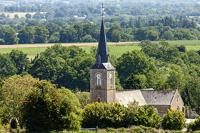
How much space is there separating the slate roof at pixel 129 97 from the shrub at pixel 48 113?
35.4 ft

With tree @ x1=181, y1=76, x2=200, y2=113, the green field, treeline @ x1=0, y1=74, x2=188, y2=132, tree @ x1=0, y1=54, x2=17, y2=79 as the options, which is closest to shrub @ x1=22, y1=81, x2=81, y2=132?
treeline @ x1=0, y1=74, x2=188, y2=132

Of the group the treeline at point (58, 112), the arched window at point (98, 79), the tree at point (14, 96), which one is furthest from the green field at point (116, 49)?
the treeline at point (58, 112)

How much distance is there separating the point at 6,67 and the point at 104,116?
48894 mm

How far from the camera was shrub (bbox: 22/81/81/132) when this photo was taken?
57.5m

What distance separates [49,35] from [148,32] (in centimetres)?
1891

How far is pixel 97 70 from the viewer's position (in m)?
67.4

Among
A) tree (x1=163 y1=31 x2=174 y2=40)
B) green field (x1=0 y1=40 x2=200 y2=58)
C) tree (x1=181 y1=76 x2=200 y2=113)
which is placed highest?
tree (x1=181 y1=76 x2=200 y2=113)

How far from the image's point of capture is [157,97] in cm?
7306

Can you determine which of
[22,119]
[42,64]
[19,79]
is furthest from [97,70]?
[42,64]

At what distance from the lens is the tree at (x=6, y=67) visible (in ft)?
352

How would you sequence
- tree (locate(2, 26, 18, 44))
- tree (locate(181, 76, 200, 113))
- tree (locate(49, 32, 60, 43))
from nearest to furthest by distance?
tree (locate(181, 76, 200, 113))
tree (locate(2, 26, 18, 44))
tree (locate(49, 32, 60, 43))

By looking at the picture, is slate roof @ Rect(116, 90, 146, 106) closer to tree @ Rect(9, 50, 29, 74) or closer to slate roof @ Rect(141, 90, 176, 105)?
slate roof @ Rect(141, 90, 176, 105)

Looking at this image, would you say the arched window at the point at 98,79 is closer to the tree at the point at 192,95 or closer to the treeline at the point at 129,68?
the treeline at the point at 129,68

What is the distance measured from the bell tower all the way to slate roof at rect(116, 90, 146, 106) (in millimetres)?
1077
